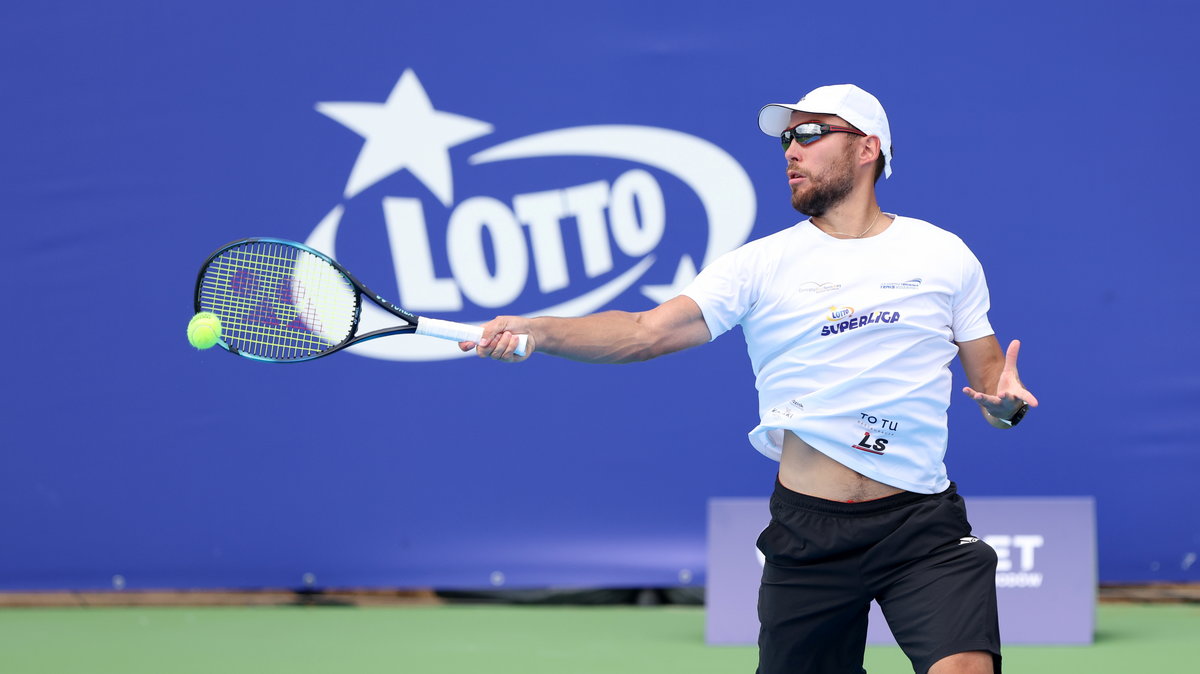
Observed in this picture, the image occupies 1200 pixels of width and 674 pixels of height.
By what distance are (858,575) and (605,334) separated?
82 cm

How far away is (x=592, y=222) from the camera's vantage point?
627 cm

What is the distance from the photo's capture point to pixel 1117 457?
20.2ft

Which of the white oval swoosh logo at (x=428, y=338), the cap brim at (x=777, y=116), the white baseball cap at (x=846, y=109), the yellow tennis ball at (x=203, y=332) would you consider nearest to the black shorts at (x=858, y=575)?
the white baseball cap at (x=846, y=109)

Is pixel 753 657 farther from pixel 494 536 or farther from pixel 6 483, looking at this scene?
pixel 6 483

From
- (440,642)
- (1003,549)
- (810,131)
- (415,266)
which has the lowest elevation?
(440,642)

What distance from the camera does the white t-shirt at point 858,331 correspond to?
11.1 feet

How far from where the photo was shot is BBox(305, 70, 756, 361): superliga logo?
624cm

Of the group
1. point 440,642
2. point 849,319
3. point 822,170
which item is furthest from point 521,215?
point 849,319

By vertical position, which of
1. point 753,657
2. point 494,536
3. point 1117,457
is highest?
point 1117,457

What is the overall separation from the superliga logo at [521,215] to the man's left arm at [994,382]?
270 centimetres

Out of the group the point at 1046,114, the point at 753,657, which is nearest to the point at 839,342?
the point at 753,657

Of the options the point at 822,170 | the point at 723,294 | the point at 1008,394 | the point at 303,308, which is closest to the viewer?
the point at 1008,394

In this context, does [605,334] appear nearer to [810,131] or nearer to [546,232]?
[810,131]

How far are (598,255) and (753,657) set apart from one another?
6.35 feet
